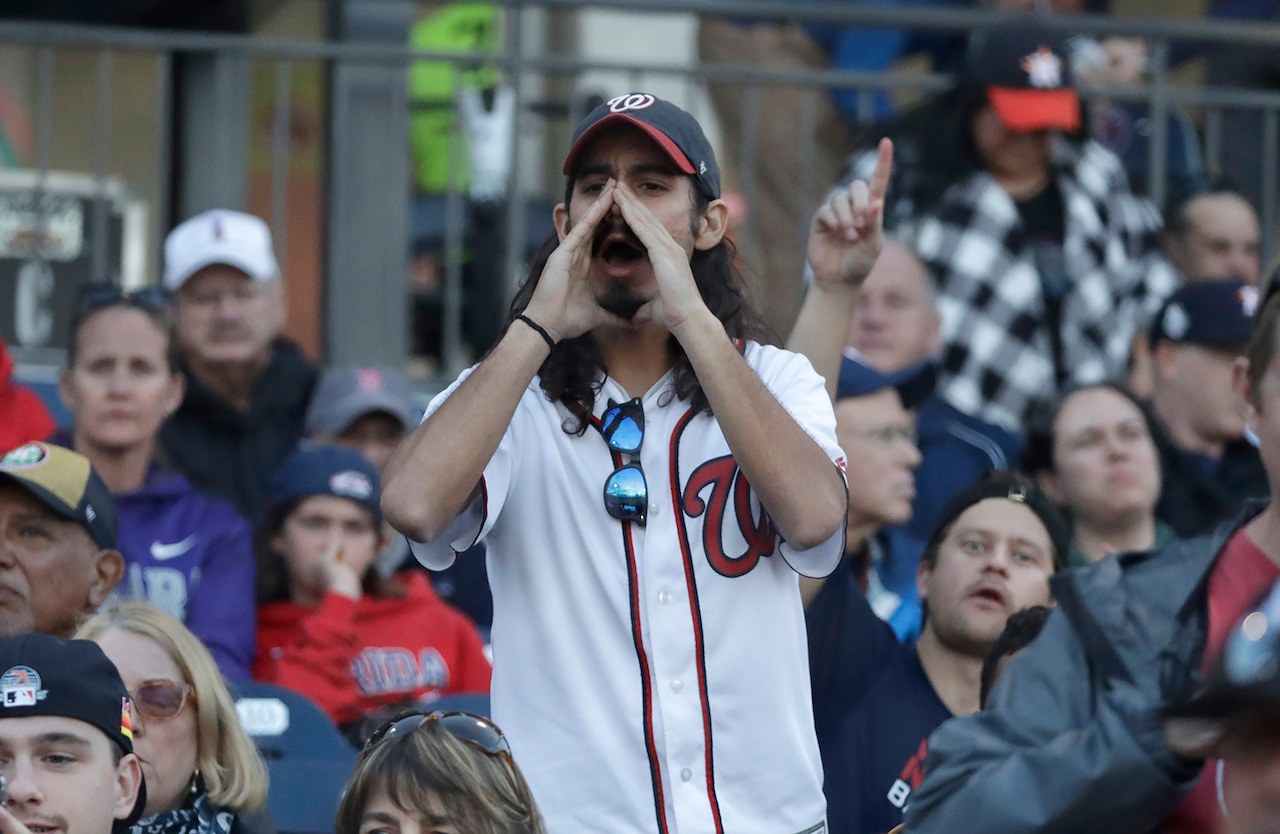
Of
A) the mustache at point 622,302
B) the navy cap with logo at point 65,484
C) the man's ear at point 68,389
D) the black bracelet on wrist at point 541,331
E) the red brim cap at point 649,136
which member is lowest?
the navy cap with logo at point 65,484

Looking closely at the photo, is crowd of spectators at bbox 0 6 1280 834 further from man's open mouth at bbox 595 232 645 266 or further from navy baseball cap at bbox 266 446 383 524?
man's open mouth at bbox 595 232 645 266

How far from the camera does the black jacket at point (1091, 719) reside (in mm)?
2455

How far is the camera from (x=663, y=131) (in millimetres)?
3586

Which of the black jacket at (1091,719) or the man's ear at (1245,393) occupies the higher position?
Result: the man's ear at (1245,393)

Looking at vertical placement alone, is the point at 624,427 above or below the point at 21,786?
above

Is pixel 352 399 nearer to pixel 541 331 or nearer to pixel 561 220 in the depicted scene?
pixel 561 220

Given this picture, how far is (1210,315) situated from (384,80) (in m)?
3.04

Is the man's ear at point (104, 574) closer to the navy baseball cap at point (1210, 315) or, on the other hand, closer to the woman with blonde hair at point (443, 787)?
the woman with blonde hair at point (443, 787)

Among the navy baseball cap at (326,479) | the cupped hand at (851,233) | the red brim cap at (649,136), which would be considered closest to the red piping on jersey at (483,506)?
the red brim cap at (649,136)

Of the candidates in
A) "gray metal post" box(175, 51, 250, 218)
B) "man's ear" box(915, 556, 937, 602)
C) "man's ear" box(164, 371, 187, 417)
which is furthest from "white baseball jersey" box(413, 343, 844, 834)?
"gray metal post" box(175, 51, 250, 218)

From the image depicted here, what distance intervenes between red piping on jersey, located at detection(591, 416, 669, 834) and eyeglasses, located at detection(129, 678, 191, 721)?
120cm

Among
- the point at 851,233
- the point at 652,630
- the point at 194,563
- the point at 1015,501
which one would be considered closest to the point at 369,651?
the point at 194,563

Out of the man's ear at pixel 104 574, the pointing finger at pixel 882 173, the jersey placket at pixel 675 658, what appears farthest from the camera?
the man's ear at pixel 104 574

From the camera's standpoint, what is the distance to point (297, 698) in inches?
195
